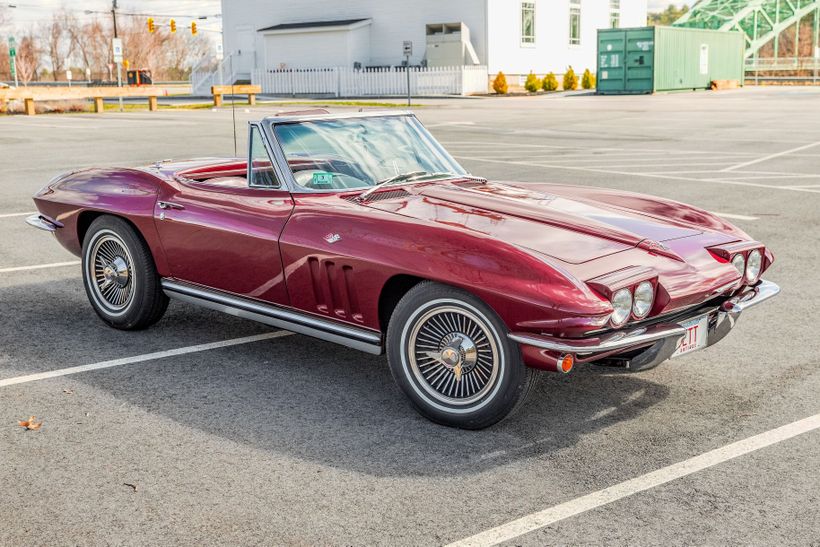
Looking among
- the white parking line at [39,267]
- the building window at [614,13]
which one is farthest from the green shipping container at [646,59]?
the white parking line at [39,267]

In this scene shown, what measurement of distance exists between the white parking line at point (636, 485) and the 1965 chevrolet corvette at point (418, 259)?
48cm

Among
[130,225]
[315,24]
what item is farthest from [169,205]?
[315,24]

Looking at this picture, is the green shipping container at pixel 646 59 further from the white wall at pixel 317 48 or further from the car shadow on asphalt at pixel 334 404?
the car shadow on asphalt at pixel 334 404

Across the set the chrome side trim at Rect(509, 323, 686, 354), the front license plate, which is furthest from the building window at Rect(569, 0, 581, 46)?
the chrome side trim at Rect(509, 323, 686, 354)

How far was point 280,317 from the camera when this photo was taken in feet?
16.3

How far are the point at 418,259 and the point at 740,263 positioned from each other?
1672 millimetres

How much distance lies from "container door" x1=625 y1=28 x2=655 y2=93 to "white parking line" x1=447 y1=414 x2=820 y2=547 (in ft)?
150

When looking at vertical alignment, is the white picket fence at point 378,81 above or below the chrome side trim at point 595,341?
above

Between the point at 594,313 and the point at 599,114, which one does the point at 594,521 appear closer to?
the point at 594,313

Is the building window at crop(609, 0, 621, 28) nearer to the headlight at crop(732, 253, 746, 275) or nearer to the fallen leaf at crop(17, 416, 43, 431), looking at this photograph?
the headlight at crop(732, 253, 746, 275)

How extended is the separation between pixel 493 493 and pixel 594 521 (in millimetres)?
424

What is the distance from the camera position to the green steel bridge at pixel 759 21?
70.6 meters

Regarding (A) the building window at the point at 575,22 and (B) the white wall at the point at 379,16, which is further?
(A) the building window at the point at 575,22

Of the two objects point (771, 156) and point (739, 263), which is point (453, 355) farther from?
point (771, 156)
